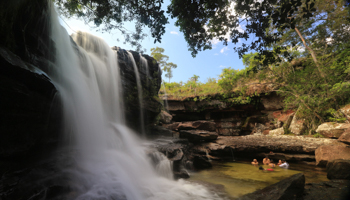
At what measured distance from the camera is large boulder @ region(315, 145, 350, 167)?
20.5 ft

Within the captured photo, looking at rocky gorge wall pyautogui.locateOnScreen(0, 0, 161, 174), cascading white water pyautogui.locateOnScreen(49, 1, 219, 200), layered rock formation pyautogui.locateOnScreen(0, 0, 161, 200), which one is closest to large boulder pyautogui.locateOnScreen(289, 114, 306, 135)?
cascading white water pyautogui.locateOnScreen(49, 1, 219, 200)

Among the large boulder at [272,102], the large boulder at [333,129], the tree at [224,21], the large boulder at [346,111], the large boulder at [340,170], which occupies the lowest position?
the large boulder at [340,170]

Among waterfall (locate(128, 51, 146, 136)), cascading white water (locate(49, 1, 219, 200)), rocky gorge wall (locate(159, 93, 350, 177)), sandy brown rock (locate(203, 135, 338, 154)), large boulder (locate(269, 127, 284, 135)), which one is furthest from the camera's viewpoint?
large boulder (locate(269, 127, 284, 135))

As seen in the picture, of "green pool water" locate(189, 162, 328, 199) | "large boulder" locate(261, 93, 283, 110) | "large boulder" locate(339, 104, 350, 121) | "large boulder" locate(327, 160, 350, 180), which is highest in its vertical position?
"large boulder" locate(261, 93, 283, 110)

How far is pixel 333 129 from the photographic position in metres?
7.94

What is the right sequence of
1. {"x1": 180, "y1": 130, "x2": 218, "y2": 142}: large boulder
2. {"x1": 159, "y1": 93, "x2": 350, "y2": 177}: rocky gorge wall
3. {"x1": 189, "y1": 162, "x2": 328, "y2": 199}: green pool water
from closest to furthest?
1. {"x1": 189, "y1": 162, "x2": 328, "y2": 199}: green pool water
2. {"x1": 159, "y1": 93, "x2": 350, "y2": 177}: rocky gorge wall
3. {"x1": 180, "y1": 130, "x2": 218, "y2": 142}: large boulder

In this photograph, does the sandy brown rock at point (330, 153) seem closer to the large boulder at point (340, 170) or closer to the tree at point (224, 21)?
the large boulder at point (340, 170)

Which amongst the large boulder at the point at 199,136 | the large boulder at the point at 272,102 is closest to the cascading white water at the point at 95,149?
the large boulder at the point at 199,136

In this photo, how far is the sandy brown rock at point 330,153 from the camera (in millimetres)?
6258

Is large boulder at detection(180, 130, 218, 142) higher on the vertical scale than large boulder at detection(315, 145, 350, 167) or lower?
higher

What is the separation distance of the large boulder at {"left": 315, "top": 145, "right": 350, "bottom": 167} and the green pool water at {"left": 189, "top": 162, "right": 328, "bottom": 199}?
0.57 metres

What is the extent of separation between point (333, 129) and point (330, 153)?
2316 millimetres

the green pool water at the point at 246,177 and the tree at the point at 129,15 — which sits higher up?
the tree at the point at 129,15

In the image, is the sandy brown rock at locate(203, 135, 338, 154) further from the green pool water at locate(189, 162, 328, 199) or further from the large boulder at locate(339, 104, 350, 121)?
the large boulder at locate(339, 104, 350, 121)
